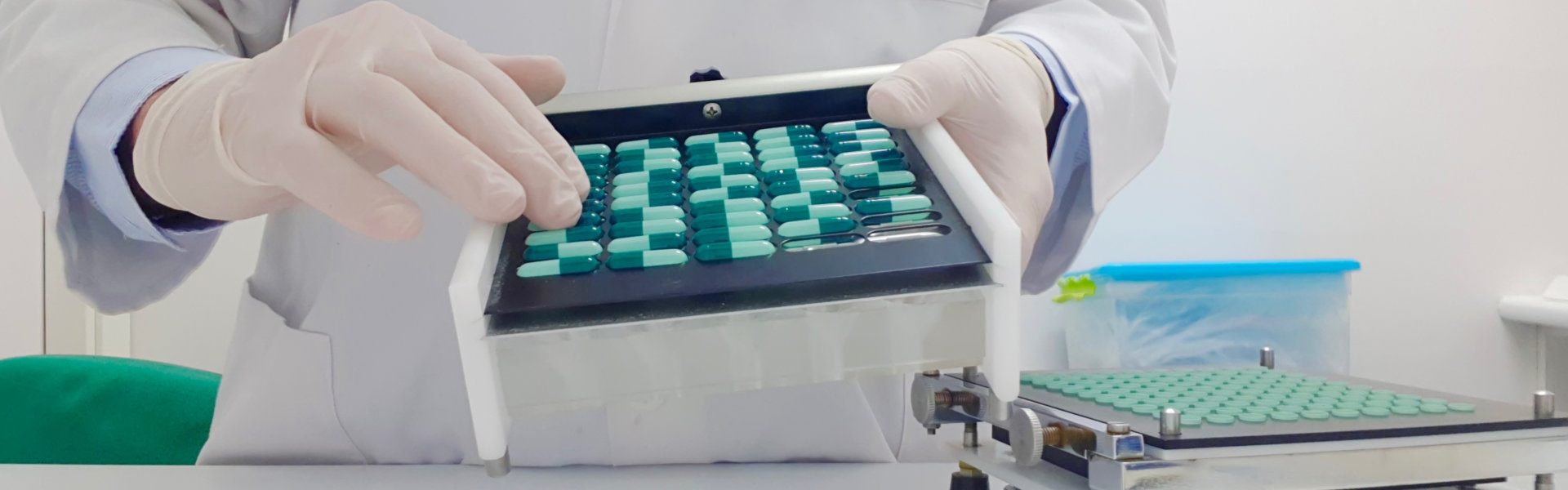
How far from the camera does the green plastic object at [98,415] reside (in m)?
1.00

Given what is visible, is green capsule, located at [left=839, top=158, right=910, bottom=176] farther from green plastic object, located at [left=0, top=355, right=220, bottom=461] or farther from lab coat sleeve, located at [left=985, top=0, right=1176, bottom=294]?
green plastic object, located at [left=0, top=355, right=220, bottom=461]

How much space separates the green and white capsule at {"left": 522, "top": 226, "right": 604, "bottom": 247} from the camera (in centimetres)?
41

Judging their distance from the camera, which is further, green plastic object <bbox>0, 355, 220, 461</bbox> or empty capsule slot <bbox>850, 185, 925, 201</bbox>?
green plastic object <bbox>0, 355, 220, 461</bbox>

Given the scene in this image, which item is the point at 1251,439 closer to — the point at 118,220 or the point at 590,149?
the point at 590,149

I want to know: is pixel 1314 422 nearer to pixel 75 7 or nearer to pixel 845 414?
pixel 845 414

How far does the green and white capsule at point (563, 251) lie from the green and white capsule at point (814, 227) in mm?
74

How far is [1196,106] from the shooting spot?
4.86ft

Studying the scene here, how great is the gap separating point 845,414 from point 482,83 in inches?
12.8

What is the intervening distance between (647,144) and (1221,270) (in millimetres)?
950

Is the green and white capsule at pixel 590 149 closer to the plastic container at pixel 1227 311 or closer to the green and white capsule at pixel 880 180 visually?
the green and white capsule at pixel 880 180

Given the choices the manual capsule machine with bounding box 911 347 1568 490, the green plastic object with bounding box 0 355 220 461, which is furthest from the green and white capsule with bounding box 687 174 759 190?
the green plastic object with bounding box 0 355 220 461

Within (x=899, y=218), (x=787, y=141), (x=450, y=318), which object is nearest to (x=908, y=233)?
(x=899, y=218)

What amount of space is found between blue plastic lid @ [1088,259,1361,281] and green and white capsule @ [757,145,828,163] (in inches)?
33.9

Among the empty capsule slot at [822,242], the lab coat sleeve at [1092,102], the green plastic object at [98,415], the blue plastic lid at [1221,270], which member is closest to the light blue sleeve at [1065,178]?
the lab coat sleeve at [1092,102]
